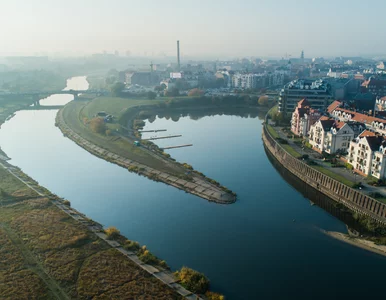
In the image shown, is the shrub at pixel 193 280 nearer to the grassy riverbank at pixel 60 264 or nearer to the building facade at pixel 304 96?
the grassy riverbank at pixel 60 264

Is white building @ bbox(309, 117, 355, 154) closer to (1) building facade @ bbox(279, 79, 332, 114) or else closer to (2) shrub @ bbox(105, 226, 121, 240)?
(1) building facade @ bbox(279, 79, 332, 114)

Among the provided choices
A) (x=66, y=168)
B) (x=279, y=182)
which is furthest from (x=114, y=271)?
(x=66, y=168)

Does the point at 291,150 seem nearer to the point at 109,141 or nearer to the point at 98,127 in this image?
the point at 109,141

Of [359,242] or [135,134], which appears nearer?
[359,242]

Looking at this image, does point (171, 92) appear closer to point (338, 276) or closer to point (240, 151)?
point (240, 151)

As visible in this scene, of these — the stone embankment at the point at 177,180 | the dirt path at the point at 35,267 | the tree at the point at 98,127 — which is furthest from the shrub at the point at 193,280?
the tree at the point at 98,127

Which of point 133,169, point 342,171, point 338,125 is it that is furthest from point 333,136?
point 133,169
